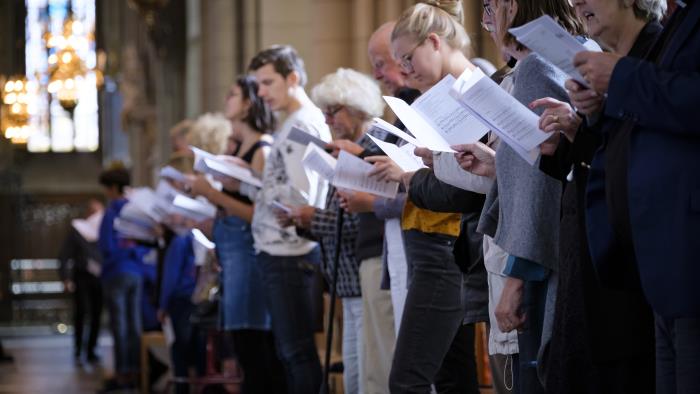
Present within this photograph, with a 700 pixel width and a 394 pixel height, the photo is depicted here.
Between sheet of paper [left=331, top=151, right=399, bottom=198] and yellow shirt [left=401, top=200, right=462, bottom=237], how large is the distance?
0.17 metres

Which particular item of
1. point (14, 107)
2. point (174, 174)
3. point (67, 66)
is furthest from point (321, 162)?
point (67, 66)

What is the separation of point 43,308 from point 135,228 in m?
16.4

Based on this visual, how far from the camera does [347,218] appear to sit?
5383 mm

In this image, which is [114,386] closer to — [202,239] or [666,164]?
[202,239]

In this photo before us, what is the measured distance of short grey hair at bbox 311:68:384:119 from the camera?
542 cm

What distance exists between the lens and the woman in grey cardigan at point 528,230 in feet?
11.0

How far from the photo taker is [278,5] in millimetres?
12117

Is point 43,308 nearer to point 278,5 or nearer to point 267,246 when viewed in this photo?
point 278,5

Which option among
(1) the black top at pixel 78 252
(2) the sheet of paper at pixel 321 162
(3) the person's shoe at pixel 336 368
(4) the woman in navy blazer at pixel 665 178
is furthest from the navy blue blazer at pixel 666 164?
(1) the black top at pixel 78 252

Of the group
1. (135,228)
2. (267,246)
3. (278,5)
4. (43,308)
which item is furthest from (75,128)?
(267,246)

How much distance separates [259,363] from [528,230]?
334 centimetres

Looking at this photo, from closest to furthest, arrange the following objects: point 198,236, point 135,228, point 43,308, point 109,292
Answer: point 198,236
point 135,228
point 109,292
point 43,308

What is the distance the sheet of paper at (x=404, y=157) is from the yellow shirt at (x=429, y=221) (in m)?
0.13

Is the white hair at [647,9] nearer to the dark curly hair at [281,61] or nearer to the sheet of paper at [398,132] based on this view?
the sheet of paper at [398,132]
